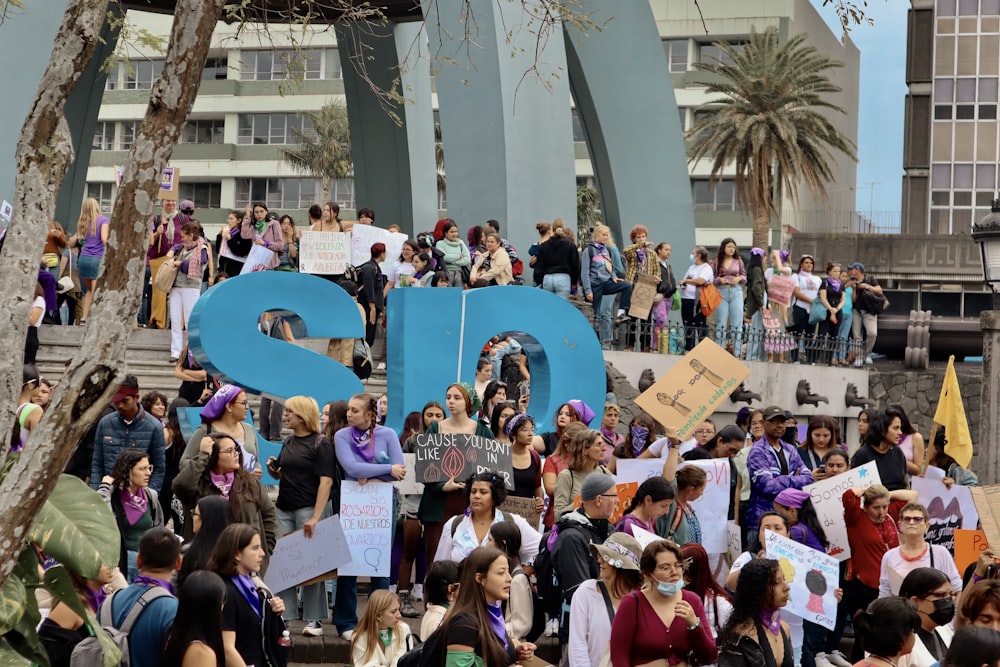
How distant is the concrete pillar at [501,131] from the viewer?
2048 centimetres

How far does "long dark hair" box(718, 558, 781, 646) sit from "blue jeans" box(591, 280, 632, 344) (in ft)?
37.8

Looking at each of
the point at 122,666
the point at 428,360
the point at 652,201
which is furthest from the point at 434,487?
the point at 652,201

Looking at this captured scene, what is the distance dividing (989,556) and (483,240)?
10.2 metres

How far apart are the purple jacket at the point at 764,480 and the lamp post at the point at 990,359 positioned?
3.64 meters

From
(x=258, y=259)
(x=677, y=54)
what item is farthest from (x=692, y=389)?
(x=677, y=54)

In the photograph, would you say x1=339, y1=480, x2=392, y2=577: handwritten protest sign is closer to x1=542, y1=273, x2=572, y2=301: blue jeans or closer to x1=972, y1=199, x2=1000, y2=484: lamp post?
x1=972, y1=199, x2=1000, y2=484: lamp post

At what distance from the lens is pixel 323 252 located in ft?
57.3

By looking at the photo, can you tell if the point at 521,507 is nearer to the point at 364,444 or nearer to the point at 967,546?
the point at 364,444

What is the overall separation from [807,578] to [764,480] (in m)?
1.91

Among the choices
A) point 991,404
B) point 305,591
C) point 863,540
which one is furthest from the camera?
point 991,404

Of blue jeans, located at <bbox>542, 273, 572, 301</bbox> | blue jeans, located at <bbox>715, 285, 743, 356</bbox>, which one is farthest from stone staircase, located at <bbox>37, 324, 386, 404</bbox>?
blue jeans, located at <bbox>715, 285, 743, 356</bbox>

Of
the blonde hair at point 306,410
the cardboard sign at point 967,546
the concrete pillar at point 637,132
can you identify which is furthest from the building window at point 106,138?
the cardboard sign at point 967,546

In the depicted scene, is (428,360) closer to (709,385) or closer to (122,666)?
(709,385)

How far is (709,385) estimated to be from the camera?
37.4 ft
